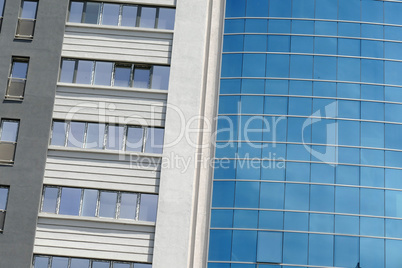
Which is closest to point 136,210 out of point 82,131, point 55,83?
point 82,131

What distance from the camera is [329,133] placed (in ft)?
138

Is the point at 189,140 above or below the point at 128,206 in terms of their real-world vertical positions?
above

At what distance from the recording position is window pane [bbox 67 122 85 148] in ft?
130

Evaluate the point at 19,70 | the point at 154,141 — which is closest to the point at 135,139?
the point at 154,141

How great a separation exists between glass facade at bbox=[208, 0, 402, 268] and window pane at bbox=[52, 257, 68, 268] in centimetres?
781

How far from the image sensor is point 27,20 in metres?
41.5

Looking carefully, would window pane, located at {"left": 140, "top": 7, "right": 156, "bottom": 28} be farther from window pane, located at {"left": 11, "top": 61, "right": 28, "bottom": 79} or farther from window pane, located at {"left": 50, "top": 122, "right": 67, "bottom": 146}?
window pane, located at {"left": 50, "top": 122, "right": 67, "bottom": 146}

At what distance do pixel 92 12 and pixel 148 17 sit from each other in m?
3.34

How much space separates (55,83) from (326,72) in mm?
15872

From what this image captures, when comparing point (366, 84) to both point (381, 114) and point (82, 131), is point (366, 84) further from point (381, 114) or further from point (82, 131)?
point (82, 131)

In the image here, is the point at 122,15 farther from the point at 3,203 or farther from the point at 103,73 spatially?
the point at 3,203

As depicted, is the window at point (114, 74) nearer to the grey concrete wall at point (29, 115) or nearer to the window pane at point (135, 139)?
the grey concrete wall at point (29, 115)

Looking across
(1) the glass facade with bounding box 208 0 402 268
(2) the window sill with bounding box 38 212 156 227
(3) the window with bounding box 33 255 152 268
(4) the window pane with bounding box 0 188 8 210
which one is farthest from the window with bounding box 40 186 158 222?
(1) the glass facade with bounding box 208 0 402 268

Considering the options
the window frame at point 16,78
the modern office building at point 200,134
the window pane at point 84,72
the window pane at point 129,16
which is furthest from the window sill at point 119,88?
the window pane at point 129,16
